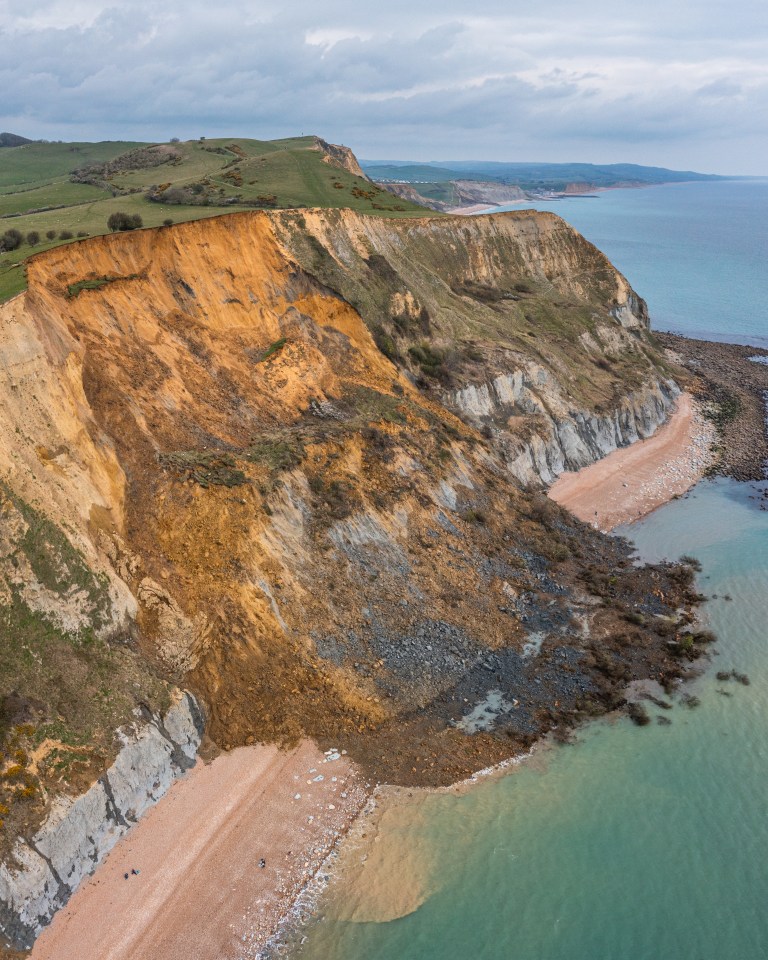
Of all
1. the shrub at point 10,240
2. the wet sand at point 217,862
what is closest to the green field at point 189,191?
the shrub at point 10,240

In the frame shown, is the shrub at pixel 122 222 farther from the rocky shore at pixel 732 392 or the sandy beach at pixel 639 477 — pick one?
the rocky shore at pixel 732 392

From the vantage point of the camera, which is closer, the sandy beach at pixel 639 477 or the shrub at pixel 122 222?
the shrub at pixel 122 222

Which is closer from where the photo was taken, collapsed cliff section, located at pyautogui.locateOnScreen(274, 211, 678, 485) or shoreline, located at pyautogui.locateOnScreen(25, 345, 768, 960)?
shoreline, located at pyautogui.locateOnScreen(25, 345, 768, 960)

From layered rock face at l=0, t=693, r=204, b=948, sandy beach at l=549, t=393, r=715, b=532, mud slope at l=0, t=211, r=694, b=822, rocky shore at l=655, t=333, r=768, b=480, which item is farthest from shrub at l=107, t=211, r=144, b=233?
rocky shore at l=655, t=333, r=768, b=480

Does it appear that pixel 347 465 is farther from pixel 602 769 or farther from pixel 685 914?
pixel 685 914

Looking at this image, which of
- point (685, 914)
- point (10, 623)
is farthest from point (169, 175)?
point (685, 914)

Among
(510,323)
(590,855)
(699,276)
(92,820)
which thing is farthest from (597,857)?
(699,276)

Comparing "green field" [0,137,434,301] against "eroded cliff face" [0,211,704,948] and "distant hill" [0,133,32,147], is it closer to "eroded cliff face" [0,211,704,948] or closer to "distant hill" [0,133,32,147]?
"eroded cliff face" [0,211,704,948]
